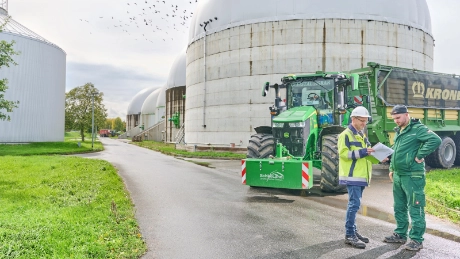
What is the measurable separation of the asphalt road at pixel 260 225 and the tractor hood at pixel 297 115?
2067mm

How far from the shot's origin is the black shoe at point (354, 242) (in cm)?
549

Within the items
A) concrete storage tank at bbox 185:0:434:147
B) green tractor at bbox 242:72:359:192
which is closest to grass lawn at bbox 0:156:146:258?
green tractor at bbox 242:72:359:192

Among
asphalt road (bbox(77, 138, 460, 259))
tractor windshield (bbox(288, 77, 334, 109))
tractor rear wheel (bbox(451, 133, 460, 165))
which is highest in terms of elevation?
tractor windshield (bbox(288, 77, 334, 109))

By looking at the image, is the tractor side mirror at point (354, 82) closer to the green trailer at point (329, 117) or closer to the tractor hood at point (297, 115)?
the green trailer at point (329, 117)

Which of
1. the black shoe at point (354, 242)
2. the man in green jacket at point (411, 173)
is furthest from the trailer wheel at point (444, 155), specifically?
the black shoe at point (354, 242)

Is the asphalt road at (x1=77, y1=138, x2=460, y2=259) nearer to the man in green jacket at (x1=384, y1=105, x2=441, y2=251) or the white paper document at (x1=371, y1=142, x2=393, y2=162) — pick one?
the man in green jacket at (x1=384, y1=105, x2=441, y2=251)

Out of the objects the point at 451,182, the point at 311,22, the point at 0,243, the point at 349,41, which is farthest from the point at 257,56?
the point at 0,243

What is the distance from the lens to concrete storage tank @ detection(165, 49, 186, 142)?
44719 millimetres

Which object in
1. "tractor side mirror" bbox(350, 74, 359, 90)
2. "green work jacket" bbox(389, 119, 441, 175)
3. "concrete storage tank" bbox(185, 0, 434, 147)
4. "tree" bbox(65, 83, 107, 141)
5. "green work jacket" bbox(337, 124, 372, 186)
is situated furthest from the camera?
"tree" bbox(65, 83, 107, 141)

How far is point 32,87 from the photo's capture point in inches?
1373

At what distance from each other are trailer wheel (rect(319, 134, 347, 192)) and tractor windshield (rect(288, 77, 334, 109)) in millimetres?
1835

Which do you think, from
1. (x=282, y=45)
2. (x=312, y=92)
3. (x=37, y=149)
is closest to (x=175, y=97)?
(x=37, y=149)

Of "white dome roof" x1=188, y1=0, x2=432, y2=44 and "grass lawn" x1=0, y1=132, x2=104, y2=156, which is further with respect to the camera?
"grass lawn" x1=0, y1=132, x2=104, y2=156

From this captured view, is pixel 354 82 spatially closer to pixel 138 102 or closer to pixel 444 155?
pixel 444 155
